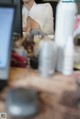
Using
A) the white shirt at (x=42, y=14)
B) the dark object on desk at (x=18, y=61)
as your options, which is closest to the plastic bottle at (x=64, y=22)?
the dark object on desk at (x=18, y=61)

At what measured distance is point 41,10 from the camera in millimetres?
2576

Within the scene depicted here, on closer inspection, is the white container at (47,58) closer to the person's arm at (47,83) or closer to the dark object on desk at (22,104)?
the person's arm at (47,83)

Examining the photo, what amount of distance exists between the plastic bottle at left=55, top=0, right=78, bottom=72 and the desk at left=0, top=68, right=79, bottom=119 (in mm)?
75

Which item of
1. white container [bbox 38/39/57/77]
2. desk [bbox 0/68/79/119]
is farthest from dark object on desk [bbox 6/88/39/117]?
white container [bbox 38/39/57/77]

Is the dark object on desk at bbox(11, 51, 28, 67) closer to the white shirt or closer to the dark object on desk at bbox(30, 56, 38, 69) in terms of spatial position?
the dark object on desk at bbox(30, 56, 38, 69)

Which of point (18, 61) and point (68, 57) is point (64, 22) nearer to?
point (68, 57)

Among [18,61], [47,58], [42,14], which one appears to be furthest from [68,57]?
[42,14]

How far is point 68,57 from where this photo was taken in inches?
35.5

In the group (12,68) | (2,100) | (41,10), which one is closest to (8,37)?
(12,68)

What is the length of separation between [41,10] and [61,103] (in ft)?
6.42

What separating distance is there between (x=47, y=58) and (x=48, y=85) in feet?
0.32

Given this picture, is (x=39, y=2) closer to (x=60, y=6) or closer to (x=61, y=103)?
(x=60, y=6)

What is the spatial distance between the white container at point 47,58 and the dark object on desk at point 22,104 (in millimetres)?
203

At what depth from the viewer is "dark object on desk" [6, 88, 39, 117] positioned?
2.07 feet
